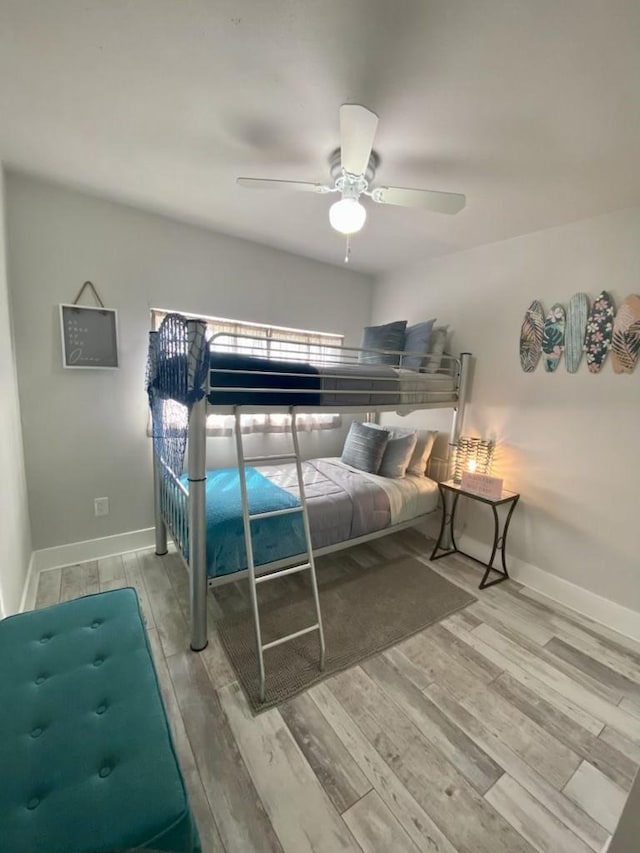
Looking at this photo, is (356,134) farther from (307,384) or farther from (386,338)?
(386,338)

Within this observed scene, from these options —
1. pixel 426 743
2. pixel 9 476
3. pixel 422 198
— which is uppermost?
pixel 422 198

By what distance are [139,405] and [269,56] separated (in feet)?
7.28

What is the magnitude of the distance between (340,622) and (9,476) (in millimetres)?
2054

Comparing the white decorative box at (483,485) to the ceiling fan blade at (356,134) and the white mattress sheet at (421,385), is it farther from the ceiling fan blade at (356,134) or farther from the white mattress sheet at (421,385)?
the ceiling fan blade at (356,134)

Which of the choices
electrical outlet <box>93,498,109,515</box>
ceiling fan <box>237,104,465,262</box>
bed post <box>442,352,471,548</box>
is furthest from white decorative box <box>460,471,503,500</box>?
electrical outlet <box>93,498,109,515</box>

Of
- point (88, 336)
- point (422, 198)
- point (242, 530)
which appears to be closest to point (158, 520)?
point (242, 530)

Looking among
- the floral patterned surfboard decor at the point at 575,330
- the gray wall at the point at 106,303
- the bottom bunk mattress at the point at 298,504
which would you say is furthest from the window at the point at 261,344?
the floral patterned surfboard decor at the point at 575,330

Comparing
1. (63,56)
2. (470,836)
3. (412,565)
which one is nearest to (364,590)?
(412,565)

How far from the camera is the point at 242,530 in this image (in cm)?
186

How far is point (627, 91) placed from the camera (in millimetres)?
1227

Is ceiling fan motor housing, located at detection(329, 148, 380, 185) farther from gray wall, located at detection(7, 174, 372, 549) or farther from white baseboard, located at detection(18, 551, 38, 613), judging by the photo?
white baseboard, located at detection(18, 551, 38, 613)

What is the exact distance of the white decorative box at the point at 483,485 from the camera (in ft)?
8.21

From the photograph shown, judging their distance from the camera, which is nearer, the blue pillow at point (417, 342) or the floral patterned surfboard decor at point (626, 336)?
the floral patterned surfboard decor at point (626, 336)

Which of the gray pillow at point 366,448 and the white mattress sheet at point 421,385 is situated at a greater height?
the white mattress sheet at point 421,385
